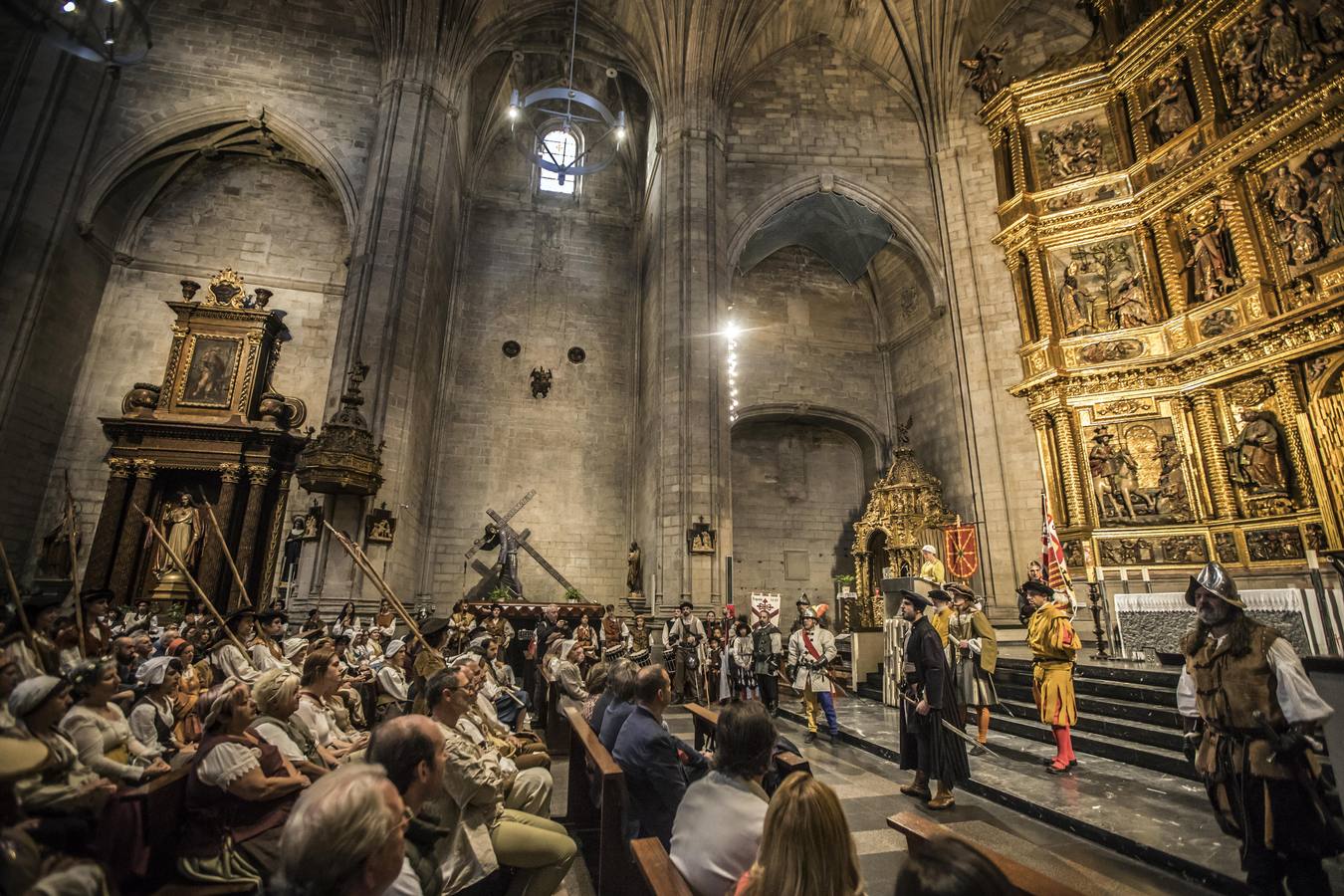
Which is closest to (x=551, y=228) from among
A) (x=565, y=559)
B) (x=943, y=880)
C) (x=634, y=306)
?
(x=634, y=306)

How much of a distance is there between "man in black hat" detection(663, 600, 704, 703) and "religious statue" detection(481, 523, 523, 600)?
4419 mm

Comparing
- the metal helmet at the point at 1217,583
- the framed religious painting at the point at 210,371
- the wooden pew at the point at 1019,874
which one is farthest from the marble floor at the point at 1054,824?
the framed religious painting at the point at 210,371

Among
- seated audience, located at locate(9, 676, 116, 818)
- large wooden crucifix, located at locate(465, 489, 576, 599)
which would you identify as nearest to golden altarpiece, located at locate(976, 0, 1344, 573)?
large wooden crucifix, located at locate(465, 489, 576, 599)

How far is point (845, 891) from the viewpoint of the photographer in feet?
Result: 4.53

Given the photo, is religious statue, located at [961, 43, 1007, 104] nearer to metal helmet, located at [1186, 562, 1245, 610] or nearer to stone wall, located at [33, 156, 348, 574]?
metal helmet, located at [1186, 562, 1245, 610]

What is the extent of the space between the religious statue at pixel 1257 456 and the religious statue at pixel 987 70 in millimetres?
8259

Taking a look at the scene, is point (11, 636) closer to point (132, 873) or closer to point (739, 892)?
point (132, 873)

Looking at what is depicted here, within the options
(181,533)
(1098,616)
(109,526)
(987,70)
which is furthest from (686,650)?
(987,70)

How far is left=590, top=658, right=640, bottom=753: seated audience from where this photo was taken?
12.3 feet

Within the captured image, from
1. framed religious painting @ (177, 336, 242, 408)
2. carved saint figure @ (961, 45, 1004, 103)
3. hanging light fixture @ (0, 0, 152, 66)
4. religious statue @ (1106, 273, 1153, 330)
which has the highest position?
carved saint figure @ (961, 45, 1004, 103)

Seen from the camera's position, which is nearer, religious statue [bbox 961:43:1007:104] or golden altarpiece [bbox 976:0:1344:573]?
golden altarpiece [bbox 976:0:1344:573]

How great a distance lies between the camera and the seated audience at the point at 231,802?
Answer: 2410 mm

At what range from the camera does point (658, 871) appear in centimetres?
191

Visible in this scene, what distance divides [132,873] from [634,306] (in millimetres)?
15371
